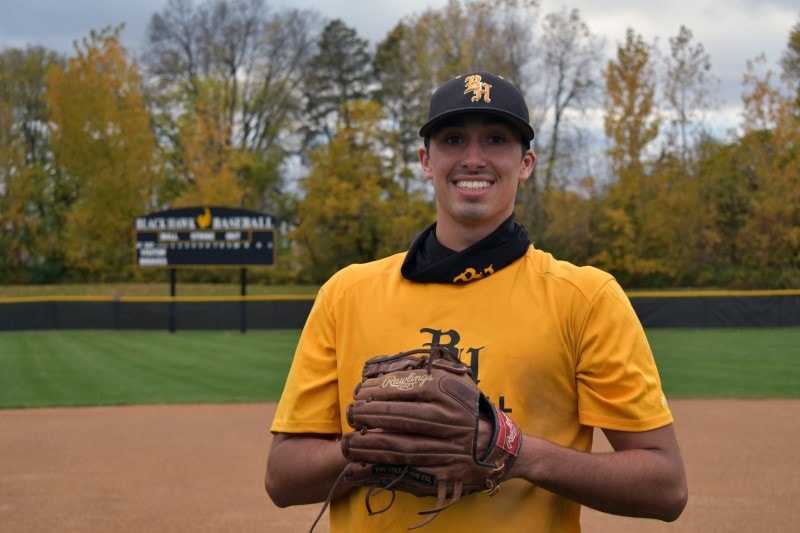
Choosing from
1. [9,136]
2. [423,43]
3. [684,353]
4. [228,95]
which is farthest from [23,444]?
[228,95]

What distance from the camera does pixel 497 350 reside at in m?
2.31

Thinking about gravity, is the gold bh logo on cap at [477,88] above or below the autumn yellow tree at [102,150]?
below

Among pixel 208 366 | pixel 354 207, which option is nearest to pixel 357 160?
pixel 354 207

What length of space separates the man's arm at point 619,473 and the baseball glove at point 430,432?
0.08 meters

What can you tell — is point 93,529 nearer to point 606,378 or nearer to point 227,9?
point 606,378

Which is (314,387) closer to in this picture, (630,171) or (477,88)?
(477,88)

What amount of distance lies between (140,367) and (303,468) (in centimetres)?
1549

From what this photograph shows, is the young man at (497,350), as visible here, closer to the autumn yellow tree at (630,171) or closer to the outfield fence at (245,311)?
the outfield fence at (245,311)

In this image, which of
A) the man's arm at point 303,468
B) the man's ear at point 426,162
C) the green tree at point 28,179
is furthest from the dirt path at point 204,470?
the green tree at point 28,179

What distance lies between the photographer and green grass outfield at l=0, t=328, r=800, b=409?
45.6 feet

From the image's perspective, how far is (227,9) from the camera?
176ft

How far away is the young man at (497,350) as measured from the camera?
2.24m

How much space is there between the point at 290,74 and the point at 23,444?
145ft

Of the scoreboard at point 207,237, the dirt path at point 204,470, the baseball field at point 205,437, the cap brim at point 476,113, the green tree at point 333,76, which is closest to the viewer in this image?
the cap brim at point 476,113
